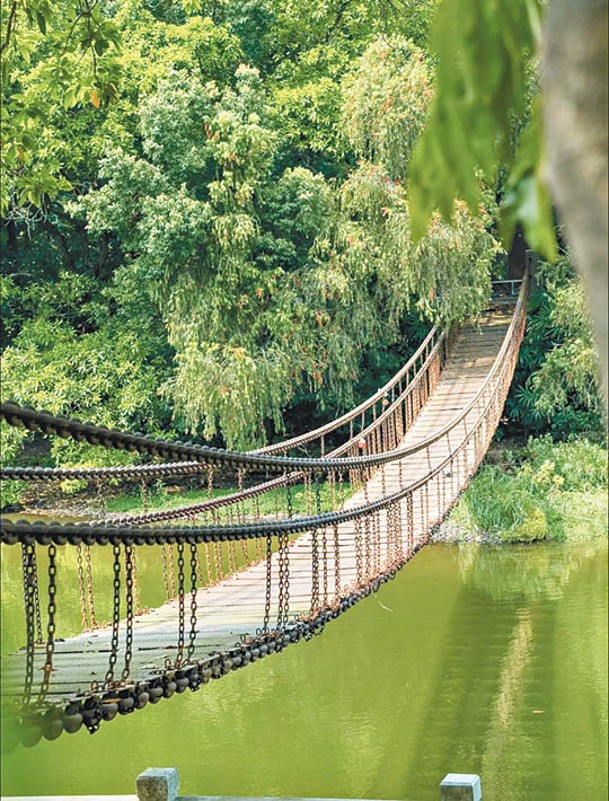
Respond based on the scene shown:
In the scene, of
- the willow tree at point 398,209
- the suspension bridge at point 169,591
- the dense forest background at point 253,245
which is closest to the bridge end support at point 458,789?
the suspension bridge at point 169,591

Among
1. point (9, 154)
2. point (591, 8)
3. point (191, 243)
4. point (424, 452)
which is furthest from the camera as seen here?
point (191, 243)

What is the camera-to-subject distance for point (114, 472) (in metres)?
3.91

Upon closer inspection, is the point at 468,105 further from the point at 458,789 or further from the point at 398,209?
the point at 398,209

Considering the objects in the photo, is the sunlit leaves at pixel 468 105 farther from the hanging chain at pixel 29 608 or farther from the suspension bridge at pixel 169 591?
the hanging chain at pixel 29 608

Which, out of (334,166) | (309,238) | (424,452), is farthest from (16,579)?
(334,166)

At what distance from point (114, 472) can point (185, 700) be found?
2.48m

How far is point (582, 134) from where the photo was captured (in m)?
0.71

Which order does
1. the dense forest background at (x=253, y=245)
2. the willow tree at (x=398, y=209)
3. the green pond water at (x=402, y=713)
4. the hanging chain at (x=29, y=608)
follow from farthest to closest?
the dense forest background at (x=253, y=245), the willow tree at (x=398, y=209), the green pond water at (x=402, y=713), the hanging chain at (x=29, y=608)

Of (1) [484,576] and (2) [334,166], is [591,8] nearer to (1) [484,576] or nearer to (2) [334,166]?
(1) [484,576]

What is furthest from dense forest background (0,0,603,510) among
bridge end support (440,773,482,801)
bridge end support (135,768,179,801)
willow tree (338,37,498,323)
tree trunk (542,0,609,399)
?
tree trunk (542,0,609,399)

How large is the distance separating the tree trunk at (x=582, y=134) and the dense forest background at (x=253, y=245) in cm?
880

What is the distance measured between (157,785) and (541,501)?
708 cm

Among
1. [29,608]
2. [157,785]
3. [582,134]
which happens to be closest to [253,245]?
[157,785]

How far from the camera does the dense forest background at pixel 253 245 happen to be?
10414 mm
